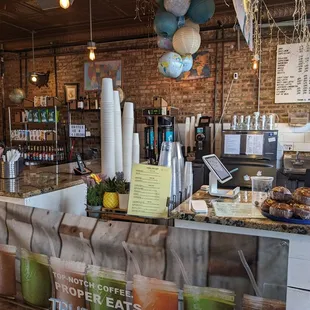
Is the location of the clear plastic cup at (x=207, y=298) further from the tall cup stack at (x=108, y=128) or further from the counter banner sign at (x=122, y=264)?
the tall cup stack at (x=108, y=128)

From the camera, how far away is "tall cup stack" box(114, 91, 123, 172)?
242cm

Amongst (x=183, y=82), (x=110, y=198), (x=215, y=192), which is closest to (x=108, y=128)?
(x=110, y=198)

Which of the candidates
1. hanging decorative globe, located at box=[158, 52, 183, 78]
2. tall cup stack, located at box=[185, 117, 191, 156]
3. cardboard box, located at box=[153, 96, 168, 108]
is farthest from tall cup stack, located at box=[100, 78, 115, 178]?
tall cup stack, located at box=[185, 117, 191, 156]

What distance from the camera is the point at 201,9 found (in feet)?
8.13

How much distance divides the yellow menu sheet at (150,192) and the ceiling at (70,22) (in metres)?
3.77

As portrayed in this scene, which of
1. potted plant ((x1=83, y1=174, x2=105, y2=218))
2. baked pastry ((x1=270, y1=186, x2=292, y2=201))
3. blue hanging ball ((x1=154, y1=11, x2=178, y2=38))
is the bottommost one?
potted plant ((x1=83, y1=174, x2=105, y2=218))

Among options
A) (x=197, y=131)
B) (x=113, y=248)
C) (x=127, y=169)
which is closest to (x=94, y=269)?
(x=113, y=248)

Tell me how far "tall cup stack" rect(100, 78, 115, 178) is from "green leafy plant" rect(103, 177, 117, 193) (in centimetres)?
21

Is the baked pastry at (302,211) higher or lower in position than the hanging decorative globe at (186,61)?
lower

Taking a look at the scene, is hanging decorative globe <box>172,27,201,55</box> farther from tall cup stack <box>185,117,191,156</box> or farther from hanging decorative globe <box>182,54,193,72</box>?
tall cup stack <box>185,117,191,156</box>

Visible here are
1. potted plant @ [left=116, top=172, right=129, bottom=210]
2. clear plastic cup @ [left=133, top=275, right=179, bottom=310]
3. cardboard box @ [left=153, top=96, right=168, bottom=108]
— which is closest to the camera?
clear plastic cup @ [left=133, top=275, right=179, bottom=310]

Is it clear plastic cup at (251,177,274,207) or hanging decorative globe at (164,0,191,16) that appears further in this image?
hanging decorative globe at (164,0,191,16)

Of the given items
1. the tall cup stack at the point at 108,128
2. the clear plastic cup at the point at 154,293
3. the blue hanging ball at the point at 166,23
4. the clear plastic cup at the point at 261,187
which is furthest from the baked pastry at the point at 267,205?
the blue hanging ball at the point at 166,23

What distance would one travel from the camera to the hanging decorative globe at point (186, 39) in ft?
8.59
